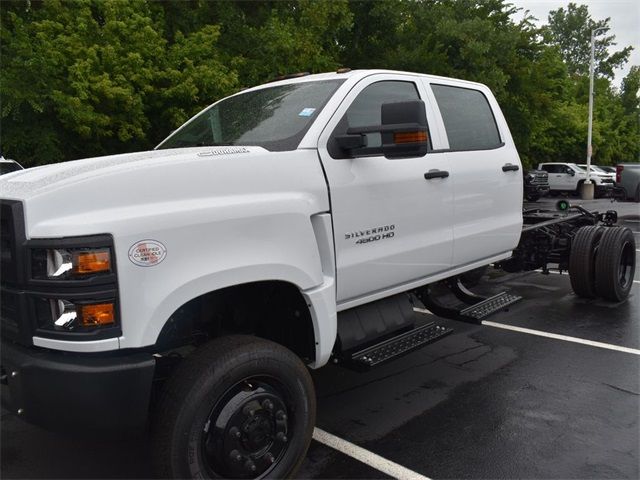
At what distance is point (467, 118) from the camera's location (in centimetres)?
458

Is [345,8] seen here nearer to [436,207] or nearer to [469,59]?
[469,59]

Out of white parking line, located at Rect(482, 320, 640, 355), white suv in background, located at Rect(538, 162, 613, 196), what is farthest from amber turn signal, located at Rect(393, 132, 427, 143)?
white suv in background, located at Rect(538, 162, 613, 196)

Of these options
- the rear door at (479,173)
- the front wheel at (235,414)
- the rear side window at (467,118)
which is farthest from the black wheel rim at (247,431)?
the rear side window at (467,118)

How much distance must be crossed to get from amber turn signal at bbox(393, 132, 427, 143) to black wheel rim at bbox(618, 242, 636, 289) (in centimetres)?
448

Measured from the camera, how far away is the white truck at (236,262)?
2.33 m

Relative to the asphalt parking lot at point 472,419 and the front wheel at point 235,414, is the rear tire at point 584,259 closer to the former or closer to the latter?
the asphalt parking lot at point 472,419

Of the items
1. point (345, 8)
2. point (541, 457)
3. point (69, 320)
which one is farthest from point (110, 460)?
point (345, 8)

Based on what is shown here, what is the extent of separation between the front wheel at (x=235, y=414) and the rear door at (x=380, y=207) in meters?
0.70

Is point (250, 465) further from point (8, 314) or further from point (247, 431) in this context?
point (8, 314)

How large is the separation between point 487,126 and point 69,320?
3685mm

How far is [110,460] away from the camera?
3.30m

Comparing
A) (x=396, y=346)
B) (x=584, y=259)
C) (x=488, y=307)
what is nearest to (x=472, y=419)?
(x=396, y=346)

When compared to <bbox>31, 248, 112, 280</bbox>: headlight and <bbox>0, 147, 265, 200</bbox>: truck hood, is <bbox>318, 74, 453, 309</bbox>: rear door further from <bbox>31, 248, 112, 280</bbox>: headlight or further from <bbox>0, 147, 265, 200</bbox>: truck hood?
<bbox>31, 248, 112, 280</bbox>: headlight

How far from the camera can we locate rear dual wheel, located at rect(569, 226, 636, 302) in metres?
6.23
